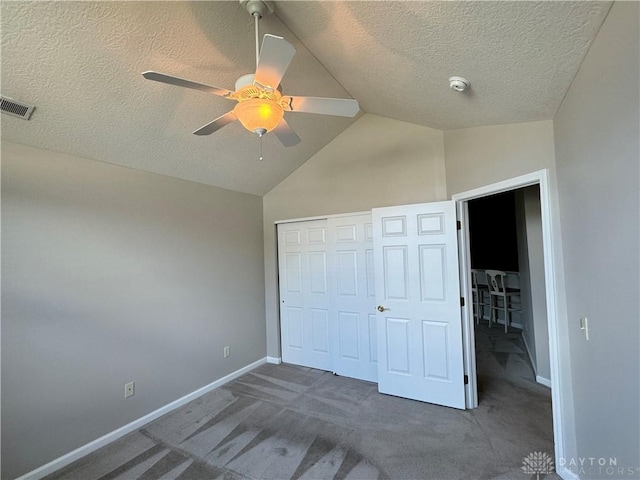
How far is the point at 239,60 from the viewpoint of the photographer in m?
2.04

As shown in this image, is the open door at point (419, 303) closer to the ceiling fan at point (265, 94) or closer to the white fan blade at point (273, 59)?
the ceiling fan at point (265, 94)

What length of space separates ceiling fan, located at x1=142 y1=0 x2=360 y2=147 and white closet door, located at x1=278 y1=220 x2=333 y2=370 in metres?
2.34

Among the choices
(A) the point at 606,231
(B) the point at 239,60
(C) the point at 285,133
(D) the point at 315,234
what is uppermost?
(B) the point at 239,60

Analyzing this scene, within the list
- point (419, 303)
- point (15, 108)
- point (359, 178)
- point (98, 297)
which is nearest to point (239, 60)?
point (15, 108)

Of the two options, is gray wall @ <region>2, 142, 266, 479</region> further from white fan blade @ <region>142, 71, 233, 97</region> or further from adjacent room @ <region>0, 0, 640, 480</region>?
white fan blade @ <region>142, 71, 233, 97</region>

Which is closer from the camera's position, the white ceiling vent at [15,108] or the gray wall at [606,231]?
the gray wall at [606,231]

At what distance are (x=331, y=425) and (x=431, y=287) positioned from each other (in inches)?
63.9

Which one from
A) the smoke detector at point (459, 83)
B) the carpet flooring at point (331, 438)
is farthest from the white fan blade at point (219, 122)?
the carpet flooring at point (331, 438)

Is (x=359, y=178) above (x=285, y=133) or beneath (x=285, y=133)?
above

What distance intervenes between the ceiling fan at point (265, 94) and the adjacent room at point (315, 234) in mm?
12

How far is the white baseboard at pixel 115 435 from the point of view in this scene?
2051 millimetres

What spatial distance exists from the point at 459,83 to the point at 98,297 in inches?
127

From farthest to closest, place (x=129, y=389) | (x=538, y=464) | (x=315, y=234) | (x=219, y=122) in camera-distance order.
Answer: (x=315, y=234)
(x=129, y=389)
(x=538, y=464)
(x=219, y=122)

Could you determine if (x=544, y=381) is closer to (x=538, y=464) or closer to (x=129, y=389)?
(x=538, y=464)
